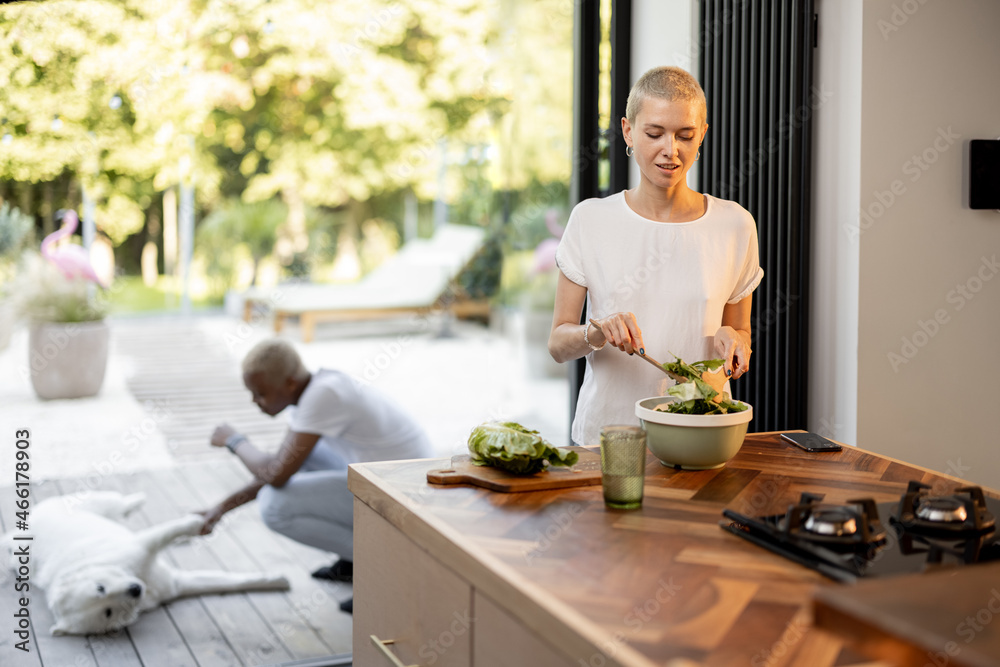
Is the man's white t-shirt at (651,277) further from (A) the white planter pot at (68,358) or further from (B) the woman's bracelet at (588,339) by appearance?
(A) the white planter pot at (68,358)

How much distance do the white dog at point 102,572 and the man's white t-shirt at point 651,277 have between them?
175 centimetres

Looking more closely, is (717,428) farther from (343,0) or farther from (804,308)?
(343,0)

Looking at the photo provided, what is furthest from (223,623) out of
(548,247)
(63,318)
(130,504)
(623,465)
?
(623,465)

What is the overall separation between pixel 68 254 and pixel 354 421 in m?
1.84

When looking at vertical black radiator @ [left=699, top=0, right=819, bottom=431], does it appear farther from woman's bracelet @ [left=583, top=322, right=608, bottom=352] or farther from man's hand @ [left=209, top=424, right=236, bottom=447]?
man's hand @ [left=209, top=424, right=236, bottom=447]

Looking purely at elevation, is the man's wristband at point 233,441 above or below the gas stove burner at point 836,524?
below

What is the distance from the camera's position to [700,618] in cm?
96

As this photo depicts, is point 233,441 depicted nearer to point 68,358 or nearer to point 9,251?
point 9,251

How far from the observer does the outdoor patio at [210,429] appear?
2891 mm

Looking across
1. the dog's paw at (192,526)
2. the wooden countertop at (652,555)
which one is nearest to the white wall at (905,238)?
the wooden countertop at (652,555)

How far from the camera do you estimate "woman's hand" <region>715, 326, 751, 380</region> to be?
174 centimetres

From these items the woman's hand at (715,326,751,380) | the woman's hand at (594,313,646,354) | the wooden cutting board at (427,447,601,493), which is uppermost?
the woman's hand at (594,313,646,354)

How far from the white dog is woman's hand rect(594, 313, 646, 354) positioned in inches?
78.1

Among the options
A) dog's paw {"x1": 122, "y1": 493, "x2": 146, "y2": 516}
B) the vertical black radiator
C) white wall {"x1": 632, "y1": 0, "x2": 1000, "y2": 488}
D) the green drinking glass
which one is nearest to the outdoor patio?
dog's paw {"x1": 122, "y1": 493, "x2": 146, "y2": 516}
